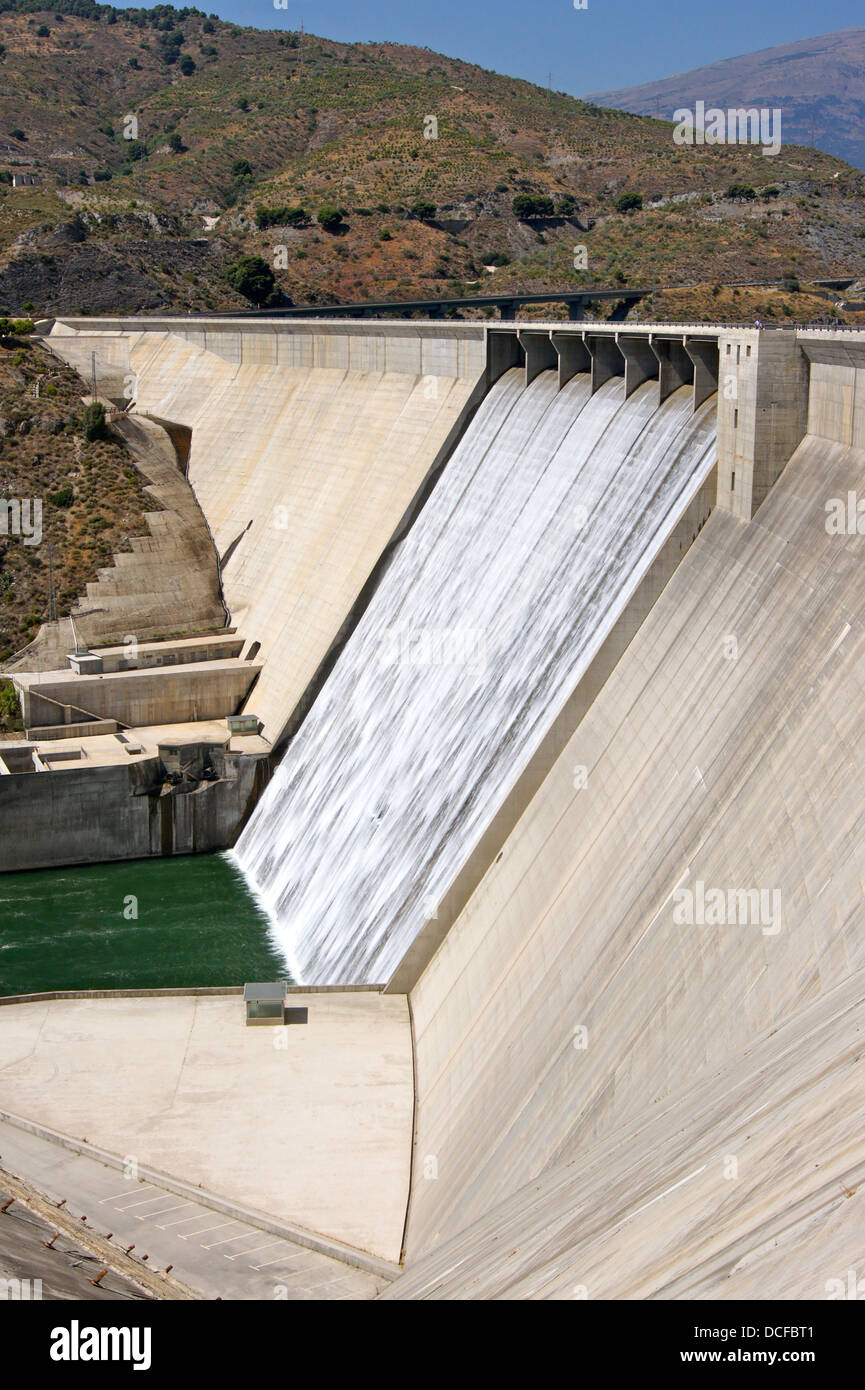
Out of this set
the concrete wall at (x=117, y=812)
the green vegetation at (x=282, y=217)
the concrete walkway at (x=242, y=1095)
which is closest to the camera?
the concrete walkway at (x=242, y=1095)

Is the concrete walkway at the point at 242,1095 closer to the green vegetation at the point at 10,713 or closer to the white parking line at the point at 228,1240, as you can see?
the white parking line at the point at 228,1240

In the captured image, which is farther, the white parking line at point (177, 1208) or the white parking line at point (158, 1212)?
the white parking line at point (177, 1208)

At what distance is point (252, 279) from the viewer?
7462cm

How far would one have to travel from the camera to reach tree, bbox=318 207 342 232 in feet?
277

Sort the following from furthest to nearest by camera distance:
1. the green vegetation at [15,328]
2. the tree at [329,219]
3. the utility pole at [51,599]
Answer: the tree at [329,219] → the green vegetation at [15,328] → the utility pole at [51,599]

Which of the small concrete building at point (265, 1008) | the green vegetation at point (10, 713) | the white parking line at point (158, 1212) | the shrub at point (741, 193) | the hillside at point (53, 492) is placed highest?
the shrub at point (741, 193)

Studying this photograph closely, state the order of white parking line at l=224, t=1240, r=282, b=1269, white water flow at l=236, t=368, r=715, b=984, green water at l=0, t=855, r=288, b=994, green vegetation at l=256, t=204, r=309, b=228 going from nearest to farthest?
1. white parking line at l=224, t=1240, r=282, b=1269
2. white water flow at l=236, t=368, r=715, b=984
3. green water at l=0, t=855, r=288, b=994
4. green vegetation at l=256, t=204, r=309, b=228

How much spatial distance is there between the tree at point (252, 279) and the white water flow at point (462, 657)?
4452 cm

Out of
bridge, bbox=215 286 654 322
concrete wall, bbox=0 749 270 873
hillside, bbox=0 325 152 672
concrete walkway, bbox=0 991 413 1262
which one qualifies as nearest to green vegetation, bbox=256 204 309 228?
bridge, bbox=215 286 654 322

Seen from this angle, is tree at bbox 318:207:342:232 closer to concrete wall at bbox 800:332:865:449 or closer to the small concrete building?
concrete wall at bbox 800:332:865:449

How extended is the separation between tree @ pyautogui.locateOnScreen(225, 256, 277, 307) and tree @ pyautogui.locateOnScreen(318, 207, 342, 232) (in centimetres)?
1038

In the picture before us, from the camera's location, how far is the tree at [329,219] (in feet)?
277

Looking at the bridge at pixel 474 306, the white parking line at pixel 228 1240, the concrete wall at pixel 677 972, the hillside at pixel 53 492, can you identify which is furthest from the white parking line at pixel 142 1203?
the bridge at pixel 474 306
